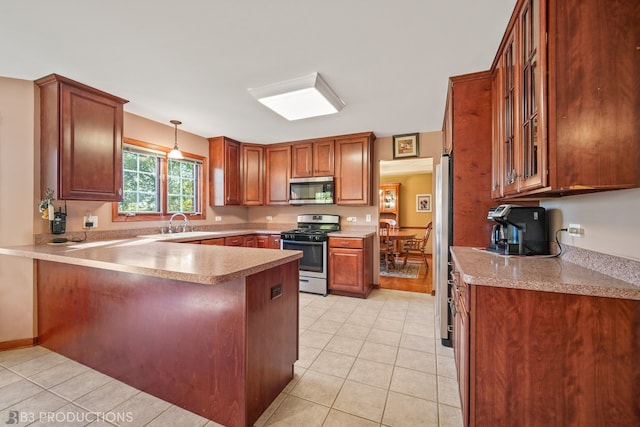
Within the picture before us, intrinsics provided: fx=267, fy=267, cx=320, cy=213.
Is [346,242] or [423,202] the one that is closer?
[346,242]

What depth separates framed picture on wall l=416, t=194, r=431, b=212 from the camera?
7.22 m

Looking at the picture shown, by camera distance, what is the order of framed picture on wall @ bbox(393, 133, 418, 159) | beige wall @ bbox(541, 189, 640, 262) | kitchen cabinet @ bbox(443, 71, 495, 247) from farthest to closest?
1. framed picture on wall @ bbox(393, 133, 418, 159)
2. kitchen cabinet @ bbox(443, 71, 495, 247)
3. beige wall @ bbox(541, 189, 640, 262)

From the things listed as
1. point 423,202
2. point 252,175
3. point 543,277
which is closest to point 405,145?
point 252,175

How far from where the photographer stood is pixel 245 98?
8.82 ft

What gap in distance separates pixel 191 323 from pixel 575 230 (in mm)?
2265

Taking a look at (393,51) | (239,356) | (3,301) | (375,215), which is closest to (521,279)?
(239,356)

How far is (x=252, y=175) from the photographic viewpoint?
4.52 metres

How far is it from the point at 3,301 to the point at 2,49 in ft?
6.36

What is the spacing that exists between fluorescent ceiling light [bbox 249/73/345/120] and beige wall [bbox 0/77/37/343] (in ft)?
6.31

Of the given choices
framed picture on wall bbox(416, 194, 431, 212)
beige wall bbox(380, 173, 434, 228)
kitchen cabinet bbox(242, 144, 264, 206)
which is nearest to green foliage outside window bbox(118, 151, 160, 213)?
kitchen cabinet bbox(242, 144, 264, 206)

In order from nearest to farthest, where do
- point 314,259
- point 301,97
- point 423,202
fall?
point 301,97 < point 314,259 < point 423,202

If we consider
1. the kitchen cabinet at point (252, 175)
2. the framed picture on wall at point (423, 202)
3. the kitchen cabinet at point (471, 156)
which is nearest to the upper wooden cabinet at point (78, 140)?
the kitchen cabinet at point (252, 175)

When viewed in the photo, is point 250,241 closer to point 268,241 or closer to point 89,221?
point 268,241

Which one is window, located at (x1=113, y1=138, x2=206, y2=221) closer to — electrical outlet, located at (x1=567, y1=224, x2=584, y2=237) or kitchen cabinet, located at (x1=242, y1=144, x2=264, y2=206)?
kitchen cabinet, located at (x1=242, y1=144, x2=264, y2=206)
